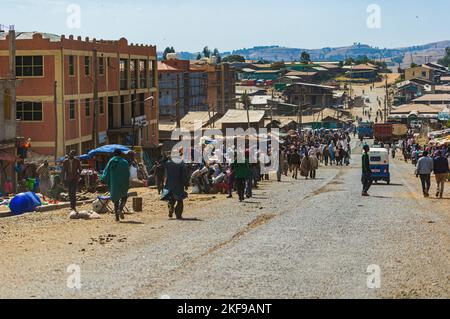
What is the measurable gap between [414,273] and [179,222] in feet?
24.2

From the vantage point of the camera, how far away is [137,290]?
1102 centimetres

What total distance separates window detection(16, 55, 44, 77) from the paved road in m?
24.6

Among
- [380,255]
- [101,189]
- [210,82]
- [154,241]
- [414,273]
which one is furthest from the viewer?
[210,82]

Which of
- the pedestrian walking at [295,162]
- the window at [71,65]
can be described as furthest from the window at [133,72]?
the pedestrian walking at [295,162]

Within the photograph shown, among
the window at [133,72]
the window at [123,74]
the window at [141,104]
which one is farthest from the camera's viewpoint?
the window at [141,104]

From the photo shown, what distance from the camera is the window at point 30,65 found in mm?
43750

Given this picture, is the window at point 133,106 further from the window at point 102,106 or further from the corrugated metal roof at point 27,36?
the corrugated metal roof at point 27,36

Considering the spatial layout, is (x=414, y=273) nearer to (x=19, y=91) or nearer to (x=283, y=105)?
(x=19, y=91)

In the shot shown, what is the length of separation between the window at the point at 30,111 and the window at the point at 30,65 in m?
1.52

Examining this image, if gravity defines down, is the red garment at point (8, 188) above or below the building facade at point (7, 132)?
below

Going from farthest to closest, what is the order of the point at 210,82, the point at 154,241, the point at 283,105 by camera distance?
the point at 283,105, the point at 210,82, the point at 154,241

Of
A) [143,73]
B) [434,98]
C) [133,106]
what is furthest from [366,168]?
[434,98]

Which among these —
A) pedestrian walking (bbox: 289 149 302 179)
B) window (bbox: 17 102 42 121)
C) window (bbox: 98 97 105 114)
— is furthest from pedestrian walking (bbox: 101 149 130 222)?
window (bbox: 98 97 105 114)
